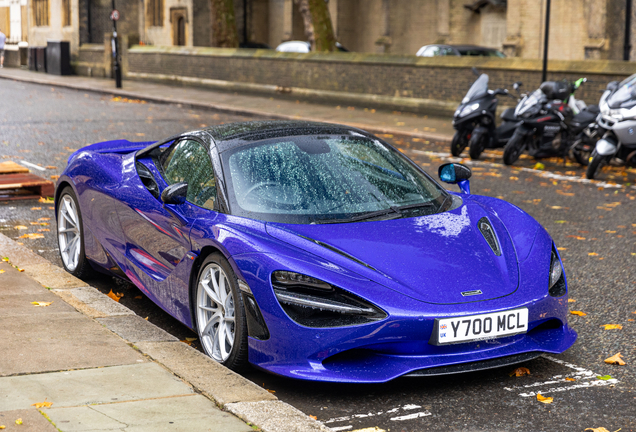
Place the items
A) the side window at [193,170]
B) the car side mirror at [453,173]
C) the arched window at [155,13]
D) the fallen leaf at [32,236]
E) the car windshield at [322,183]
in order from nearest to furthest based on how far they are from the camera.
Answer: the car windshield at [322,183] → the side window at [193,170] → the car side mirror at [453,173] → the fallen leaf at [32,236] → the arched window at [155,13]

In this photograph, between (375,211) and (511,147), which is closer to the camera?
(375,211)

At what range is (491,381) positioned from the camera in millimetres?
4312

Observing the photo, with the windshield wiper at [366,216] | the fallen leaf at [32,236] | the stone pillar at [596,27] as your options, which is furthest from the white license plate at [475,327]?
the stone pillar at [596,27]

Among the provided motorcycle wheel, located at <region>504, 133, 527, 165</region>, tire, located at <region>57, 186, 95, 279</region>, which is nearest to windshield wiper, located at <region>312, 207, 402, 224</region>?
tire, located at <region>57, 186, 95, 279</region>

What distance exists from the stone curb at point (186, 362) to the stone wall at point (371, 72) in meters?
13.0

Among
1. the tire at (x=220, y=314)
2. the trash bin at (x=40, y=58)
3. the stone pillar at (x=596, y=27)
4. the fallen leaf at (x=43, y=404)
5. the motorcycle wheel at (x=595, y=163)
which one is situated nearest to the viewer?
the fallen leaf at (x=43, y=404)

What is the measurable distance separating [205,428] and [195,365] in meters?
0.85

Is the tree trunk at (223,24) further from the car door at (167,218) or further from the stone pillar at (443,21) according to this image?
the car door at (167,218)

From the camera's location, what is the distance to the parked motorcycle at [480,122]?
1359 centimetres

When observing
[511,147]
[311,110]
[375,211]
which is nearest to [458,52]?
[311,110]

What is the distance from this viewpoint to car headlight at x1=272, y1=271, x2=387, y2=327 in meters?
3.94

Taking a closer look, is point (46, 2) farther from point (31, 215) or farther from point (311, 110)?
point (31, 215)

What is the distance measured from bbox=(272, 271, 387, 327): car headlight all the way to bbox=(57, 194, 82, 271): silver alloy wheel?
109 inches

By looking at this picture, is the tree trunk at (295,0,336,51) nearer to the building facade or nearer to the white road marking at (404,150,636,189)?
the building facade
